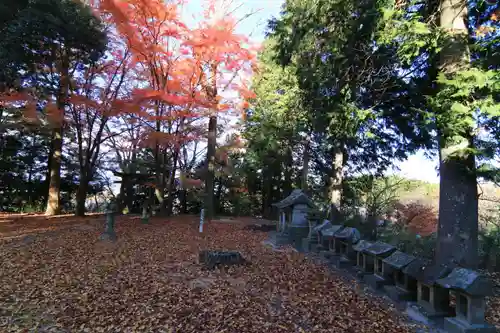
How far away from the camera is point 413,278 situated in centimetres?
446

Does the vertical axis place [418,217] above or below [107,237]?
above

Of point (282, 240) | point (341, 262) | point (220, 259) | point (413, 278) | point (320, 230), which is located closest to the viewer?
point (413, 278)

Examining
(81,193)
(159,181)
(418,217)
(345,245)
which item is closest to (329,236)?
(345,245)

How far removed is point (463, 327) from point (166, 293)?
3.77 m

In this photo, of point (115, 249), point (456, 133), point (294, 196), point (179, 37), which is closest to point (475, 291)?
point (456, 133)

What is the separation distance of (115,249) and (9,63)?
6029 mm

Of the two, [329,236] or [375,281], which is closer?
[375,281]

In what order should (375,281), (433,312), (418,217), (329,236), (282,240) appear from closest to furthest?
(433,312), (375,281), (329,236), (282,240), (418,217)

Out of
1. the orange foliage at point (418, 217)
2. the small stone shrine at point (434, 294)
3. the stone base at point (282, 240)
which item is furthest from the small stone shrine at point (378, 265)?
the orange foliage at point (418, 217)

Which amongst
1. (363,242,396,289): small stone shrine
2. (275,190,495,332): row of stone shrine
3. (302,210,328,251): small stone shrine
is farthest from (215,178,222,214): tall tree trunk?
(363,242,396,289): small stone shrine

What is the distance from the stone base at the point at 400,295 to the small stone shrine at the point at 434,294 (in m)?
0.26

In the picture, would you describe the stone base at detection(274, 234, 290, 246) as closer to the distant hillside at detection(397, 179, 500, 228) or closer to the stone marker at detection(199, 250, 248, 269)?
the stone marker at detection(199, 250, 248, 269)

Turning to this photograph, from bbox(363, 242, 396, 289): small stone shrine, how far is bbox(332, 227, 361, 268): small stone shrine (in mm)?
719

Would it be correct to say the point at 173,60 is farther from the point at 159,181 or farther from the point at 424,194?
the point at 424,194
